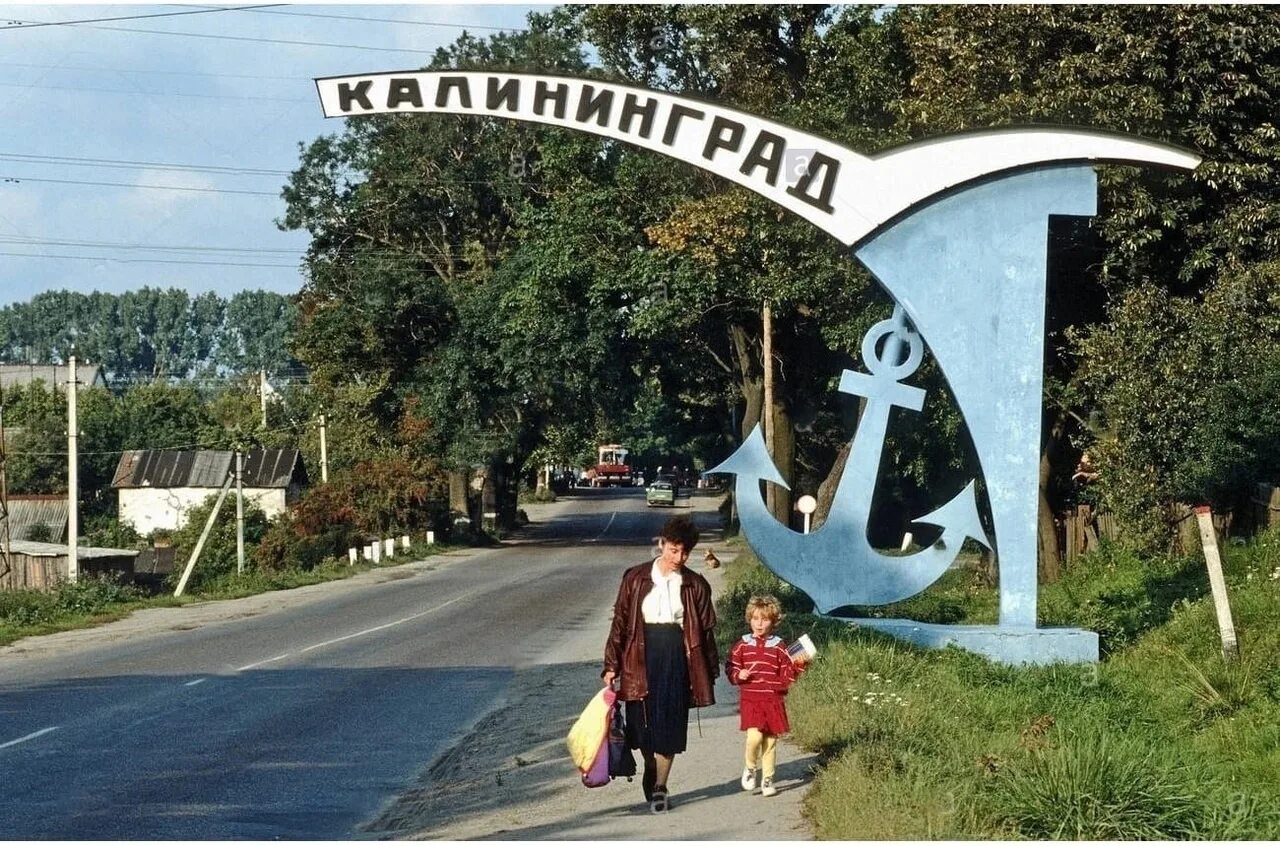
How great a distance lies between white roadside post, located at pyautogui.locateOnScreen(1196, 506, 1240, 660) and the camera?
13742 millimetres

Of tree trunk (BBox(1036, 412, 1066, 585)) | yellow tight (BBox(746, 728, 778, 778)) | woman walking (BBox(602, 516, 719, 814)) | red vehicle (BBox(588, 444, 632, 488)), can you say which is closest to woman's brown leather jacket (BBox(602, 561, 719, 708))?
woman walking (BBox(602, 516, 719, 814))

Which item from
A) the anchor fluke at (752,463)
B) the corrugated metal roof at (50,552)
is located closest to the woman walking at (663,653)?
the anchor fluke at (752,463)

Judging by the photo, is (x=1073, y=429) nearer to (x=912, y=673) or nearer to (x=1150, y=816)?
(x=912, y=673)

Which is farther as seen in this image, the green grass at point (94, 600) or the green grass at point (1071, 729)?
the green grass at point (94, 600)

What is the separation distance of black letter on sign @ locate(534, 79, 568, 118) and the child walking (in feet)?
21.1

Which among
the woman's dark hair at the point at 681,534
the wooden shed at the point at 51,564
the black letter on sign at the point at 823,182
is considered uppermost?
the black letter on sign at the point at 823,182

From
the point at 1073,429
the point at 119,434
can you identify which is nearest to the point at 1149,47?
the point at 1073,429

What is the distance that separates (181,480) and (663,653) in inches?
2786

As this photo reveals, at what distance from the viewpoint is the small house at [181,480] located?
Result: 245 feet

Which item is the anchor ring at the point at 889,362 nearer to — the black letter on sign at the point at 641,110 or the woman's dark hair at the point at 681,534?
the black letter on sign at the point at 641,110

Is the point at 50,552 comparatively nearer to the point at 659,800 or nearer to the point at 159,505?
→ the point at 159,505

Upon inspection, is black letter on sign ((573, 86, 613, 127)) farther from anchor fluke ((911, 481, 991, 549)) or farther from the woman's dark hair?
the woman's dark hair

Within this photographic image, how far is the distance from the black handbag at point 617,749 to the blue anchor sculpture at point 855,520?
6571 mm

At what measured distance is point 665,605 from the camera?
→ 9.42 m
